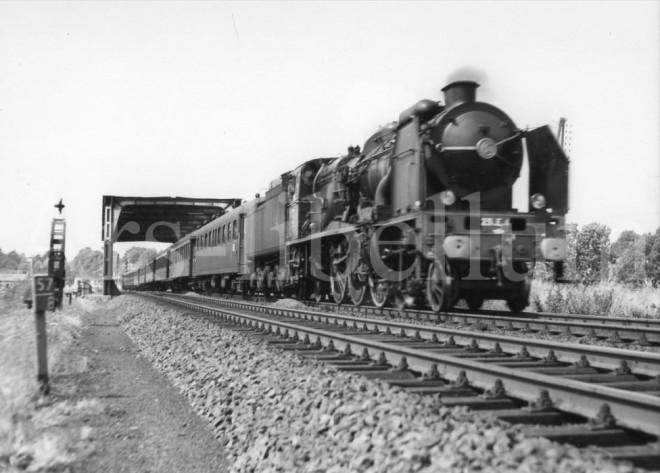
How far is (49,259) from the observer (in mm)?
18188

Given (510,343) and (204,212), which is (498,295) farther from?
(204,212)

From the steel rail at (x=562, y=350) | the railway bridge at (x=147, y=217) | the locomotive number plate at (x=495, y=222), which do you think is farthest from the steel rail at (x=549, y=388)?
the railway bridge at (x=147, y=217)

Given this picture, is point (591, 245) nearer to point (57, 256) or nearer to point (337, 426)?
point (57, 256)

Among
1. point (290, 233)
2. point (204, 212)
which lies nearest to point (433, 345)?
point (290, 233)

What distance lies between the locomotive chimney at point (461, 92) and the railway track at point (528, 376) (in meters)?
3.99

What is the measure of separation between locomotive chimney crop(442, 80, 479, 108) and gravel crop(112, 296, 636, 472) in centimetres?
526

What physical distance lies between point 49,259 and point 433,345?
15037 millimetres

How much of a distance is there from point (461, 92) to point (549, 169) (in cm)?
186

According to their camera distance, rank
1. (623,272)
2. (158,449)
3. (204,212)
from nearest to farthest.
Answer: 1. (158,449)
2. (204,212)
3. (623,272)

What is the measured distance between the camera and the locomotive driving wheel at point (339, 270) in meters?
12.9

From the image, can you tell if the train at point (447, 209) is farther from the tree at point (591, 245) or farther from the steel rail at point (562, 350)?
the tree at point (591, 245)

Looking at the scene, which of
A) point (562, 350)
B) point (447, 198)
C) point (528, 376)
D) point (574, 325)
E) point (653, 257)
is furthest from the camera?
point (653, 257)

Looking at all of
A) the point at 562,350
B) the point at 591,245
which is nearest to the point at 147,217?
the point at 562,350

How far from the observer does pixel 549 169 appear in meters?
9.77
